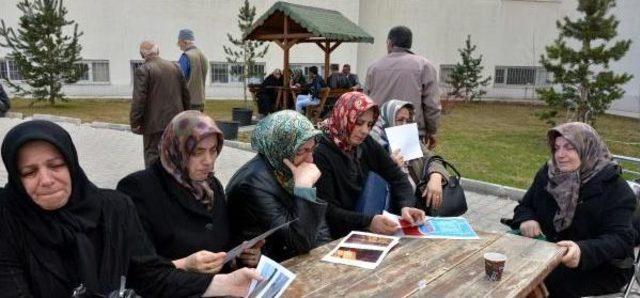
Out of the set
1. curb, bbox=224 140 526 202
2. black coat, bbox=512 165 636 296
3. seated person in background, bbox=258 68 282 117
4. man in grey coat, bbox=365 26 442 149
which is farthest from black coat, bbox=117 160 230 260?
seated person in background, bbox=258 68 282 117

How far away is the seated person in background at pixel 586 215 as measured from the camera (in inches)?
115

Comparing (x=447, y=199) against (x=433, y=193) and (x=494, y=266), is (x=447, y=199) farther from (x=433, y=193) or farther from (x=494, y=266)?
(x=494, y=266)

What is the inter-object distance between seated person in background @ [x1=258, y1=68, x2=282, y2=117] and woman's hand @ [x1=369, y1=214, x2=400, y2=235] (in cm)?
1114

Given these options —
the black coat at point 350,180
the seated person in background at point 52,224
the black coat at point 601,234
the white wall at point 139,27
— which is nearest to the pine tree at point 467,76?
the white wall at point 139,27

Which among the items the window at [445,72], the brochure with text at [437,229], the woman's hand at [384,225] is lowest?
the brochure with text at [437,229]

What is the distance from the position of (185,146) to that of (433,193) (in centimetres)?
211

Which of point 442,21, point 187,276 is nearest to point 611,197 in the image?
point 187,276

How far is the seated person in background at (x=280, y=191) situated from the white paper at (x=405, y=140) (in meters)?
1.26

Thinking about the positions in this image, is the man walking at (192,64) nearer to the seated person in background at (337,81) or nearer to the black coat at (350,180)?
the black coat at (350,180)

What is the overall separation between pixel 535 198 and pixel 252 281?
2162 millimetres

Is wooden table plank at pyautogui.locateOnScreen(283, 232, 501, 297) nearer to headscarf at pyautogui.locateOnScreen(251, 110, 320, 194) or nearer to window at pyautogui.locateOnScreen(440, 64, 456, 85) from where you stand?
headscarf at pyautogui.locateOnScreen(251, 110, 320, 194)

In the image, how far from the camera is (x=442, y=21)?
2177 centimetres

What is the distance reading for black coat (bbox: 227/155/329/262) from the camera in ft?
8.57

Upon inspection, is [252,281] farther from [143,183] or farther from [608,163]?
[608,163]
